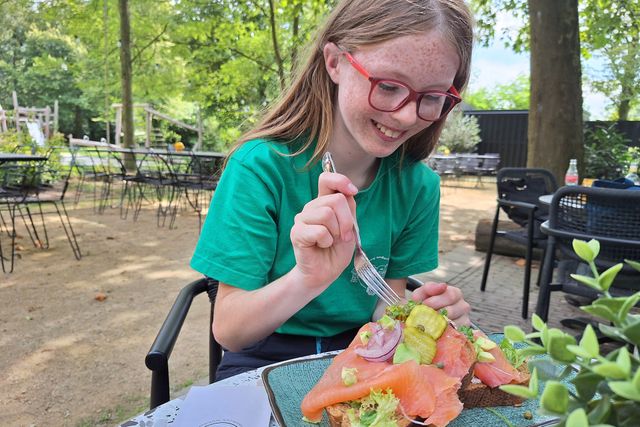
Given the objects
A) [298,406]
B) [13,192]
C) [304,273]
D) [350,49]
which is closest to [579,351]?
[298,406]

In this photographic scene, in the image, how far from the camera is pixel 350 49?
4.10ft

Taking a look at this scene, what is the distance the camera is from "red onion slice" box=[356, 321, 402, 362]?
33.8 inches

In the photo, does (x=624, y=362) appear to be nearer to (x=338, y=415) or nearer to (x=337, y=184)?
(x=338, y=415)

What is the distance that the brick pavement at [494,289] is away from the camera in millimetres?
3977

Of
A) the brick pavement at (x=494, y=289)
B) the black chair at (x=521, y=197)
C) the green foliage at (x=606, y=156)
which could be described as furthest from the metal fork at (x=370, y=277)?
the green foliage at (x=606, y=156)

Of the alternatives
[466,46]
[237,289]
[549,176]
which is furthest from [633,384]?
[549,176]

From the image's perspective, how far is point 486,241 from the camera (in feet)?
20.3

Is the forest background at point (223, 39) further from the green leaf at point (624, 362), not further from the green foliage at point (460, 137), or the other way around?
the green leaf at point (624, 362)

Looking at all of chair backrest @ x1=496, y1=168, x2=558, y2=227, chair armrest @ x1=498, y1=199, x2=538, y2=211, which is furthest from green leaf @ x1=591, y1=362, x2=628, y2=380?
chair backrest @ x1=496, y1=168, x2=558, y2=227

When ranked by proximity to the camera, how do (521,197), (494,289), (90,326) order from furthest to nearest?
(494,289) → (521,197) → (90,326)

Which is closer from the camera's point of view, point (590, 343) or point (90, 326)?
point (590, 343)

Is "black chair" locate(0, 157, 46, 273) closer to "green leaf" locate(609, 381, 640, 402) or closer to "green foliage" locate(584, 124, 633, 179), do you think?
"green leaf" locate(609, 381, 640, 402)

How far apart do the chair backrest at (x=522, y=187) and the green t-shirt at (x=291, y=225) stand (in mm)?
3098

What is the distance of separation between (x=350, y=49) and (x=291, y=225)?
49cm
